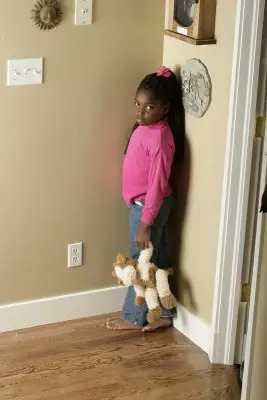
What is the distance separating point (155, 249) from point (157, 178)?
37 cm

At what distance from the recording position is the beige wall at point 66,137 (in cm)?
324

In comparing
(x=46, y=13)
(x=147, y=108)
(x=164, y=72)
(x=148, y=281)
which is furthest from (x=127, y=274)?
(x=46, y=13)

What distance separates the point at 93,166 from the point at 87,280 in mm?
557

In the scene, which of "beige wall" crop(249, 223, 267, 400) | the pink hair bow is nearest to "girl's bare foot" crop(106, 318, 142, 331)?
the pink hair bow

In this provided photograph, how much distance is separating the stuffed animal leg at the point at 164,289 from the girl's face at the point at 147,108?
2.21ft

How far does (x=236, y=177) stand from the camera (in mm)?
3125

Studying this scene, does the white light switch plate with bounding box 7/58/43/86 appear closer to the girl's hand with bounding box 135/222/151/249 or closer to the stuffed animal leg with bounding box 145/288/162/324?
the girl's hand with bounding box 135/222/151/249

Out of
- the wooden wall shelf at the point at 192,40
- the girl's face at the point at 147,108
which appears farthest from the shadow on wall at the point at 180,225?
the wooden wall shelf at the point at 192,40

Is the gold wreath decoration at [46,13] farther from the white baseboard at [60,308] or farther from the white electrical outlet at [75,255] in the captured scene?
the white baseboard at [60,308]

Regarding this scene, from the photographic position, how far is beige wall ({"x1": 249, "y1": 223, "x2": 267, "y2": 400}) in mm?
2096

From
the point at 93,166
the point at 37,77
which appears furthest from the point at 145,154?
the point at 37,77

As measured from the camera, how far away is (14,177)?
3.32 m

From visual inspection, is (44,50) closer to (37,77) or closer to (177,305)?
(37,77)

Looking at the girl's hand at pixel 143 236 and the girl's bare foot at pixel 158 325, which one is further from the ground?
the girl's hand at pixel 143 236
